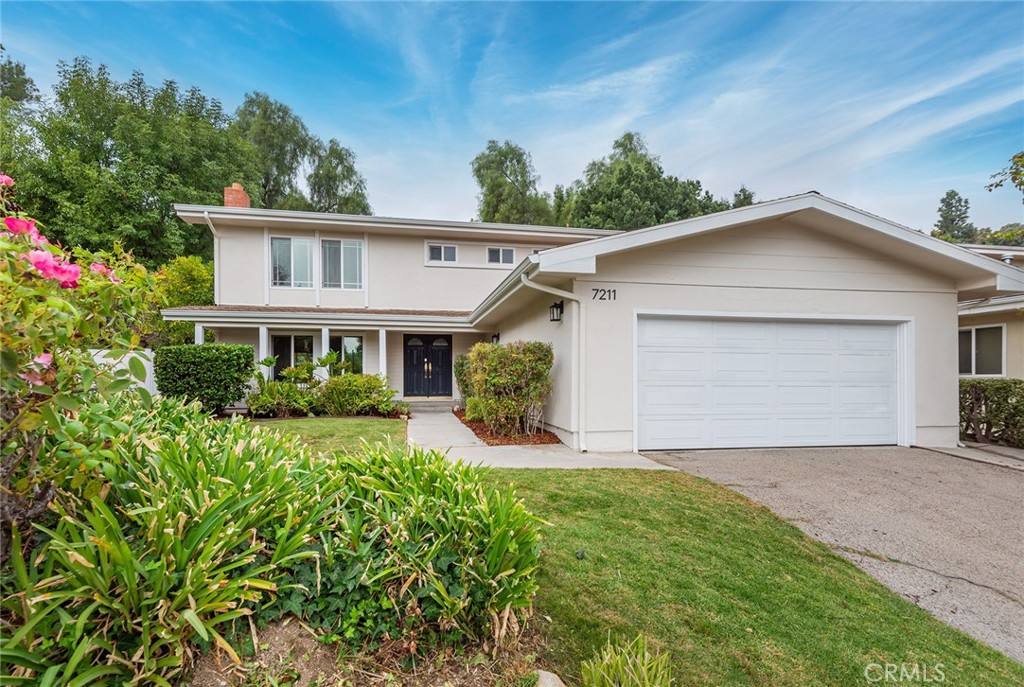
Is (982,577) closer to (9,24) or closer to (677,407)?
(677,407)

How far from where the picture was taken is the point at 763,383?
7871mm

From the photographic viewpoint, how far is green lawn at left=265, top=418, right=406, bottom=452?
7605mm

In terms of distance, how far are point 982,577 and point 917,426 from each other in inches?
227

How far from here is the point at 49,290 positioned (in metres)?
1.60

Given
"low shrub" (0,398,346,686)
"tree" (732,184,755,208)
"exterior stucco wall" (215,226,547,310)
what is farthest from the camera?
"tree" (732,184,755,208)

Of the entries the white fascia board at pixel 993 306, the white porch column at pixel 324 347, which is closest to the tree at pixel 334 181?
the white porch column at pixel 324 347

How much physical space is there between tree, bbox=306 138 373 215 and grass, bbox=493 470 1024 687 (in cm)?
Answer: 2954

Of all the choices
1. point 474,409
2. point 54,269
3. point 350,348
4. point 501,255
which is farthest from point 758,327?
point 350,348

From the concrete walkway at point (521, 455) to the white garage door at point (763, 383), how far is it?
1.06 meters

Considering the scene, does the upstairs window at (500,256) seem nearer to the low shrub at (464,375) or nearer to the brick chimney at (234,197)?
the low shrub at (464,375)

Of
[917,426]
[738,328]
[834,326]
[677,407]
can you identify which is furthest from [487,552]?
[917,426]

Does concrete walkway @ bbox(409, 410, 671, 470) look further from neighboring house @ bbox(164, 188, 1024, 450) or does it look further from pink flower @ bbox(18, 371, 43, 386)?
pink flower @ bbox(18, 371, 43, 386)

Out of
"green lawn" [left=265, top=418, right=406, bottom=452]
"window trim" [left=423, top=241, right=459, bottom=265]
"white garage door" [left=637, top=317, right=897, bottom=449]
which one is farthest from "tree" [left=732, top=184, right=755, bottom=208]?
"green lawn" [left=265, top=418, right=406, bottom=452]

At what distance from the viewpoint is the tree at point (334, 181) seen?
29609 mm
